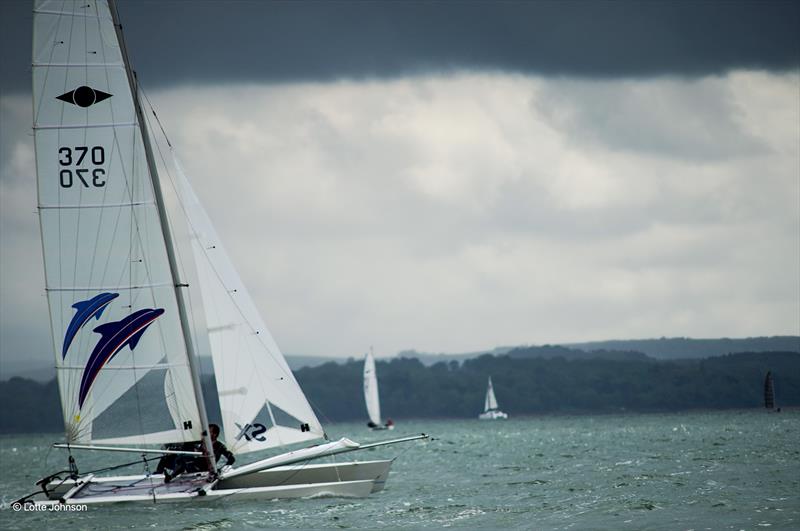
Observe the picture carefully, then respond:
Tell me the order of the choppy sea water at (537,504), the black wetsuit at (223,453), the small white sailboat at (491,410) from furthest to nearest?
the small white sailboat at (491,410)
the black wetsuit at (223,453)
the choppy sea water at (537,504)

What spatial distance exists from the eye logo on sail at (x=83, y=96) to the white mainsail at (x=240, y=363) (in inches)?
90.3

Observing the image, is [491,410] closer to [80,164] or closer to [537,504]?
[537,504]

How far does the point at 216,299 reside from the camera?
3070 centimetres

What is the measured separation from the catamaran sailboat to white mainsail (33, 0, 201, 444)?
25 millimetres

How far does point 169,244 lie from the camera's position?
29625 millimetres

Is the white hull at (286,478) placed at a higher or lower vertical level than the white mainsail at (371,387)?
lower

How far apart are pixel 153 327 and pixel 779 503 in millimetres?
14691

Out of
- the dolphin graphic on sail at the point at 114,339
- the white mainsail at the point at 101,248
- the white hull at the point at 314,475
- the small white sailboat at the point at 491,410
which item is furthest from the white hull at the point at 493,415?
the dolphin graphic on sail at the point at 114,339

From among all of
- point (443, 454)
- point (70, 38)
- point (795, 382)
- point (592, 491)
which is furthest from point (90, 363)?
point (795, 382)

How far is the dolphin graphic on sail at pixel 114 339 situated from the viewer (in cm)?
2997

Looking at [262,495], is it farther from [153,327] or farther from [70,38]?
[70,38]

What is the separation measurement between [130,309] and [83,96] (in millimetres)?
4894

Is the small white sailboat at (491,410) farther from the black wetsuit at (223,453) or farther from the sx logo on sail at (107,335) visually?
the sx logo on sail at (107,335)

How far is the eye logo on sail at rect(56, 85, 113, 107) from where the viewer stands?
94.7ft
